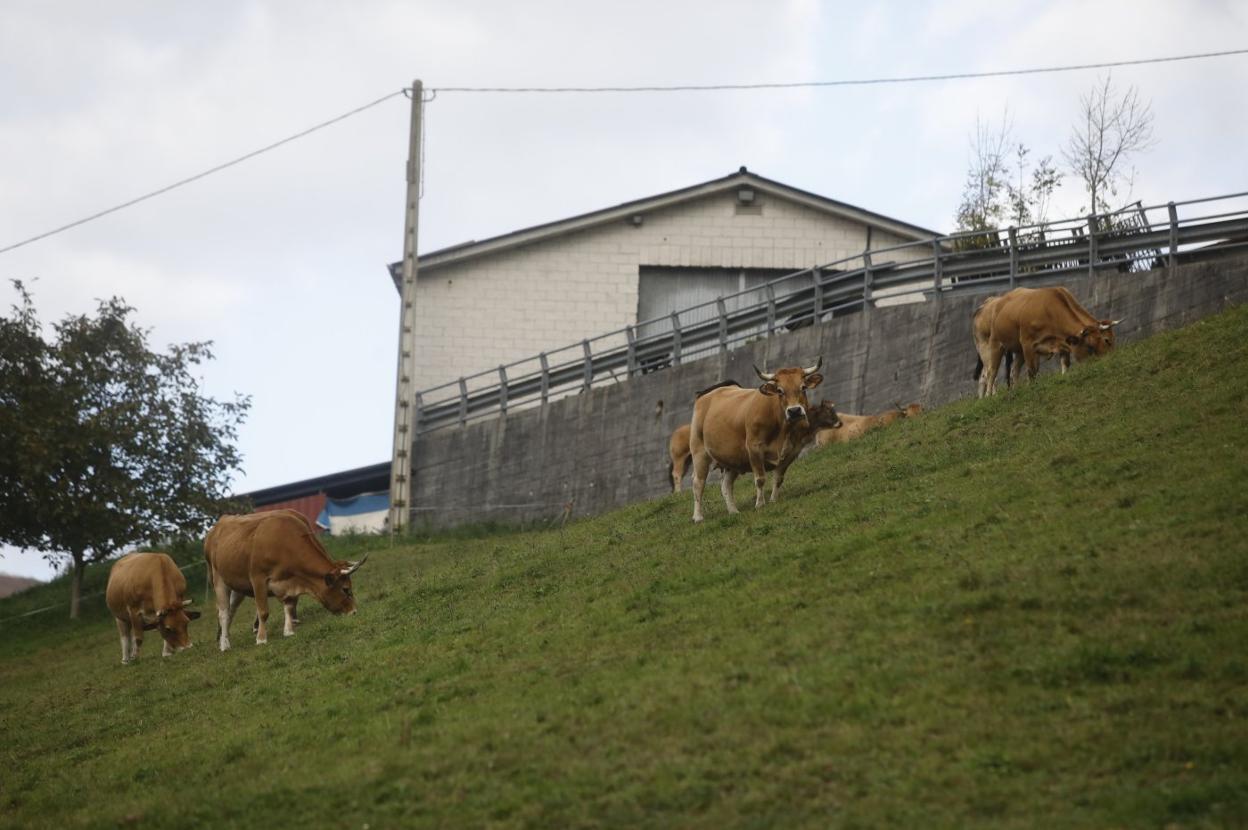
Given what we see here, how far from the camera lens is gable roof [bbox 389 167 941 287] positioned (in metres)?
43.2

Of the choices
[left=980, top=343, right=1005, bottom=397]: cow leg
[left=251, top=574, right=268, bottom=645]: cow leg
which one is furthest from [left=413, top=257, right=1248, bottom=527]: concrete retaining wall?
[left=251, top=574, right=268, bottom=645]: cow leg

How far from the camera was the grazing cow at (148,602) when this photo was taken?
24.5m

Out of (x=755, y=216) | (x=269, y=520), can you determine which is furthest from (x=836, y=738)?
(x=755, y=216)

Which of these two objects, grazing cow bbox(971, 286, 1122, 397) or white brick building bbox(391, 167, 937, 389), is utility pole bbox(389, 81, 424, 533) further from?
→ grazing cow bbox(971, 286, 1122, 397)

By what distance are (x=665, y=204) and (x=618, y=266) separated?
6.29 feet

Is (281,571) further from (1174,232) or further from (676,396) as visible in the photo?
(1174,232)

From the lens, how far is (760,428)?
69.5 ft

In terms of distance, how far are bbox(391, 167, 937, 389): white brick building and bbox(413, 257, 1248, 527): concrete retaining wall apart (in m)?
3.88

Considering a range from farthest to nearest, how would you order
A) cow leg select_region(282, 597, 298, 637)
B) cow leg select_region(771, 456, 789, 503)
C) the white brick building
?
the white brick building, cow leg select_region(282, 597, 298, 637), cow leg select_region(771, 456, 789, 503)

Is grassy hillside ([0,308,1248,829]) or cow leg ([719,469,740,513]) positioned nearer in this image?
grassy hillside ([0,308,1248,829])

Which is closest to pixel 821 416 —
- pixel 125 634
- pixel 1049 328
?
pixel 1049 328

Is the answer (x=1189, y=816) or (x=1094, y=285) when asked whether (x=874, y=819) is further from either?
(x=1094, y=285)

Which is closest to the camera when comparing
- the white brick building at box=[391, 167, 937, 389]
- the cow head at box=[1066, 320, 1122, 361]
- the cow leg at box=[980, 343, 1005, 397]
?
the cow head at box=[1066, 320, 1122, 361]

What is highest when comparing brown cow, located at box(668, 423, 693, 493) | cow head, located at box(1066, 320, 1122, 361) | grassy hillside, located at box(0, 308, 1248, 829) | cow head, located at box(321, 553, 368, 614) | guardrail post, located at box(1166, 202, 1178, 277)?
guardrail post, located at box(1166, 202, 1178, 277)
